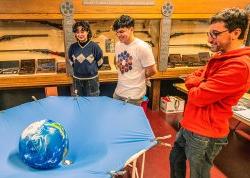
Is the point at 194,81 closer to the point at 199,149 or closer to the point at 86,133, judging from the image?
the point at 199,149

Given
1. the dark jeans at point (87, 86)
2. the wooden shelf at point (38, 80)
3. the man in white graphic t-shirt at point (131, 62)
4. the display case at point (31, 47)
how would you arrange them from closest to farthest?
the man in white graphic t-shirt at point (131, 62)
the dark jeans at point (87, 86)
the wooden shelf at point (38, 80)
the display case at point (31, 47)

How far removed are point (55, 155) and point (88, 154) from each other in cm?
26

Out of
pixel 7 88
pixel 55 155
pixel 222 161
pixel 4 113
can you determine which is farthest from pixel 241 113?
pixel 7 88

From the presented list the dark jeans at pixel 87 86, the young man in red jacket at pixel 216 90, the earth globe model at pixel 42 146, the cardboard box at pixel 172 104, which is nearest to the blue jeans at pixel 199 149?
the young man in red jacket at pixel 216 90

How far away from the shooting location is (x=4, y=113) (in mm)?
2307

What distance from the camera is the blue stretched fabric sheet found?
5.25ft

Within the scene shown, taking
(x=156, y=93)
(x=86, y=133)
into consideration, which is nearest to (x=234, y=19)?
(x=86, y=133)

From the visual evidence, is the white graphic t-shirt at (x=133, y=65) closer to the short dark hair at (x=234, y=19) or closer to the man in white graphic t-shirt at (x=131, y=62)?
the man in white graphic t-shirt at (x=131, y=62)

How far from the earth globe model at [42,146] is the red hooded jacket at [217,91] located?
34.5 inches

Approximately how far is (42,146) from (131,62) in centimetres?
144

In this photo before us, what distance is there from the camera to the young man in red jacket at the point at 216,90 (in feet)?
4.99

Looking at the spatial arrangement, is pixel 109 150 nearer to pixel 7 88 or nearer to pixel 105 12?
pixel 105 12

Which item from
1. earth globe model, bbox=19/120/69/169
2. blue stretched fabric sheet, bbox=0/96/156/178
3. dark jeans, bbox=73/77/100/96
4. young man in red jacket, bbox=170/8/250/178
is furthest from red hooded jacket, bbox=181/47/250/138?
dark jeans, bbox=73/77/100/96

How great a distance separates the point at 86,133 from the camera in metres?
2.09
